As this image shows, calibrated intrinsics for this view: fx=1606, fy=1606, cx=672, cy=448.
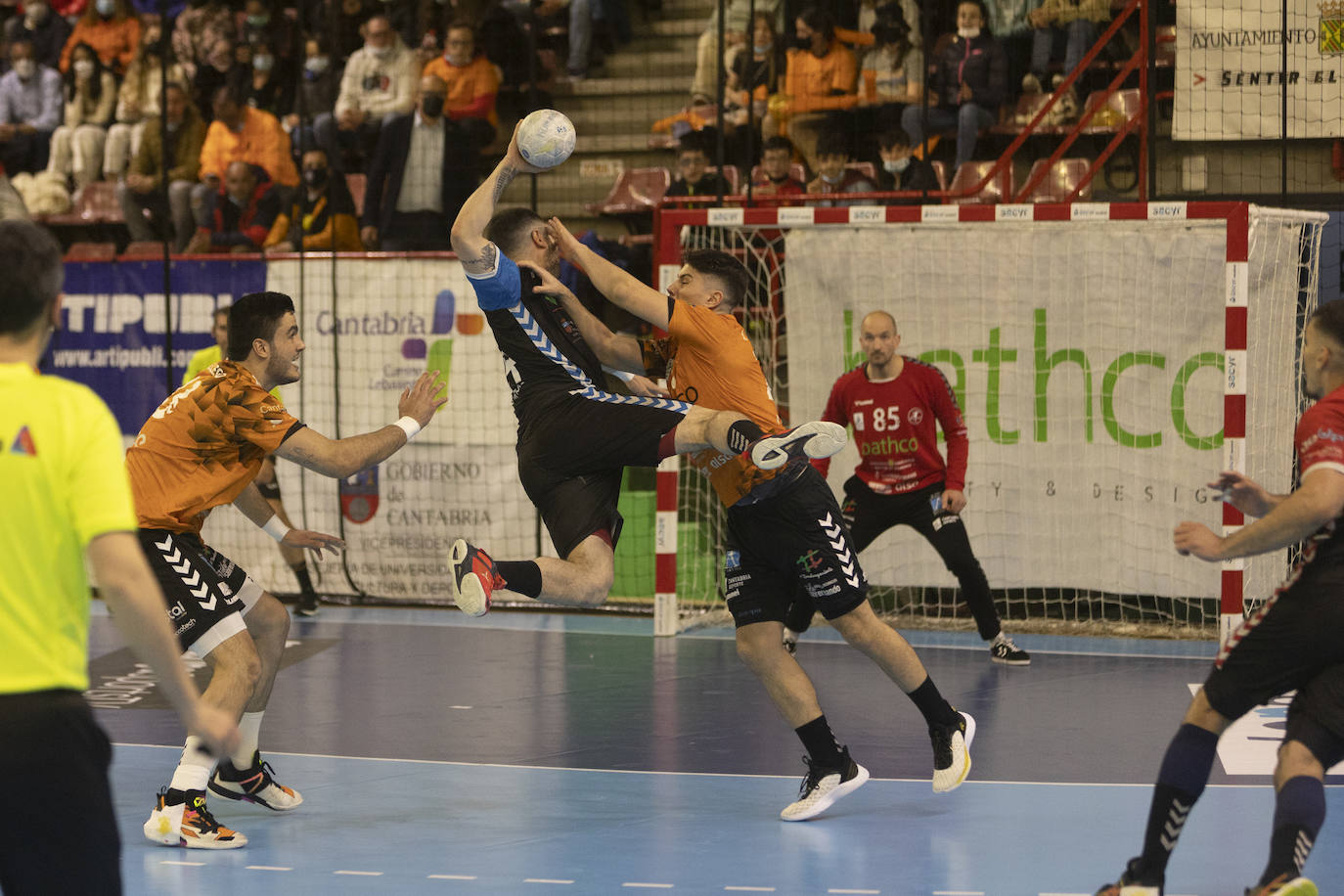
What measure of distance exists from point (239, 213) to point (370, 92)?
5.63ft

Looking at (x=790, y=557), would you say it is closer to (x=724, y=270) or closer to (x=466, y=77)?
(x=724, y=270)

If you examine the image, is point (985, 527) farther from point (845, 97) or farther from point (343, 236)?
point (343, 236)

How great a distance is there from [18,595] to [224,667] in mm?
2984

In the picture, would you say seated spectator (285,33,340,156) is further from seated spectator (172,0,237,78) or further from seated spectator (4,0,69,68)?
seated spectator (4,0,69,68)

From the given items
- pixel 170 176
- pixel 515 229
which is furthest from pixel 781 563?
pixel 170 176

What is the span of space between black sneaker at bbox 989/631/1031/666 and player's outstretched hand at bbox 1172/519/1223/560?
572 cm

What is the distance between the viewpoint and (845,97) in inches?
545

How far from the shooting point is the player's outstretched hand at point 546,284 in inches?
263

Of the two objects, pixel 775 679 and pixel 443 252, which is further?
pixel 443 252

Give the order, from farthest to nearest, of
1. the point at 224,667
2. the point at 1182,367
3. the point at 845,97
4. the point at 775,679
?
the point at 845,97
the point at 1182,367
the point at 775,679
the point at 224,667

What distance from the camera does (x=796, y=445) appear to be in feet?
20.4

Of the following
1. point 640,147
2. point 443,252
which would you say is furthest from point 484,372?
point 640,147

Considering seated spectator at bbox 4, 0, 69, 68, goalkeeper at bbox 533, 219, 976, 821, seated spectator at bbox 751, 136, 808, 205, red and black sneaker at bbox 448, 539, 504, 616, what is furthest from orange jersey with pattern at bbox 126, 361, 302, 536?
seated spectator at bbox 4, 0, 69, 68

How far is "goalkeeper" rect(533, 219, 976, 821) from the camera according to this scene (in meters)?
6.52
